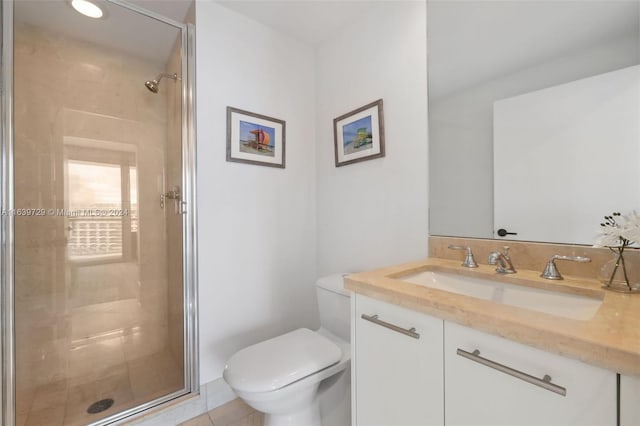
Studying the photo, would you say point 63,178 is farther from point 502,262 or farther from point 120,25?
point 502,262

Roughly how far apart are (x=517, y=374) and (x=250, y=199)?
148 cm

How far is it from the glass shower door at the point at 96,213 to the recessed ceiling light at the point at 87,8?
4 cm

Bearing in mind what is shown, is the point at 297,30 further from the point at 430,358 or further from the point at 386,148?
the point at 430,358

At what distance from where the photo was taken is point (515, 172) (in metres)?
1.07

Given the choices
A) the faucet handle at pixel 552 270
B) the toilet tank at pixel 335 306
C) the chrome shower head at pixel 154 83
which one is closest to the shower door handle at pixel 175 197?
the chrome shower head at pixel 154 83

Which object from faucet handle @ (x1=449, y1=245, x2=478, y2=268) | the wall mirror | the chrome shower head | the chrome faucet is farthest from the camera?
the chrome shower head

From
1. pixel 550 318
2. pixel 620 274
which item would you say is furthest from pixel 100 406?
pixel 620 274

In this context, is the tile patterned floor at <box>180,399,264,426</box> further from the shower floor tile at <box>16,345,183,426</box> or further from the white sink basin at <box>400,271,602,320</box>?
the white sink basin at <box>400,271,602,320</box>

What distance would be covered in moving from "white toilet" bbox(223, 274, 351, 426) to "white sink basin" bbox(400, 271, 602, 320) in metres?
0.45

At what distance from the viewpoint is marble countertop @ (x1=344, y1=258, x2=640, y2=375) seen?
0.44 m

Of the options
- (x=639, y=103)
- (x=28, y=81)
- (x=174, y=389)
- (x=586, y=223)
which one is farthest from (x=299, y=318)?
(x=28, y=81)

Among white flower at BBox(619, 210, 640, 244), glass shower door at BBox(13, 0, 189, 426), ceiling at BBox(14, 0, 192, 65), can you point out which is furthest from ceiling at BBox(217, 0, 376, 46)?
white flower at BBox(619, 210, 640, 244)

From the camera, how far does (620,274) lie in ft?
2.56

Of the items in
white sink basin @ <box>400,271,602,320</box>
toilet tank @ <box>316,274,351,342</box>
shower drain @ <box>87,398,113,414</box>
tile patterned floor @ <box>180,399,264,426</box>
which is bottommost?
tile patterned floor @ <box>180,399,264,426</box>
